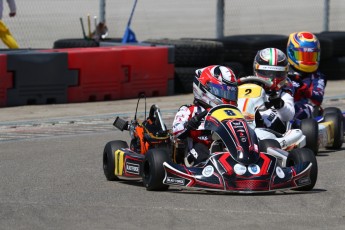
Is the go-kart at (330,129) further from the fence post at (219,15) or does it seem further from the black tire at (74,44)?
the fence post at (219,15)

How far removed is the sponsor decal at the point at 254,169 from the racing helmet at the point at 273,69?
2273 mm

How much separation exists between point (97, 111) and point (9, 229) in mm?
6878

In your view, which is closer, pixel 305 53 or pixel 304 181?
pixel 304 181

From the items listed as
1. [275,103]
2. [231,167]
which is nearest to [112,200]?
[231,167]

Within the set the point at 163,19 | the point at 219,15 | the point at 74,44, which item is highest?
the point at 219,15

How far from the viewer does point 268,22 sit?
82.0 ft

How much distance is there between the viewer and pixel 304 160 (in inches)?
317

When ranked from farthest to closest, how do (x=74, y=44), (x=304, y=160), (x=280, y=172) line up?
(x=74, y=44) → (x=304, y=160) → (x=280, y=172)

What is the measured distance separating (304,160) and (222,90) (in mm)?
811

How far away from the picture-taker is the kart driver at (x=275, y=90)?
9.68m

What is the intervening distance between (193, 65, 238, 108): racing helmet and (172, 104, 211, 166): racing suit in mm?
111

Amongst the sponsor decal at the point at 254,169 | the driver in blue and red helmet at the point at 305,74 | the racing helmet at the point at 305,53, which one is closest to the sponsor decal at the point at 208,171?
the sponsor decal at the point at 254,169

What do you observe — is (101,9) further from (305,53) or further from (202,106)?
(202,106)

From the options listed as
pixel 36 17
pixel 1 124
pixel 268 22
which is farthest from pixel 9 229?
pixel 268 22
